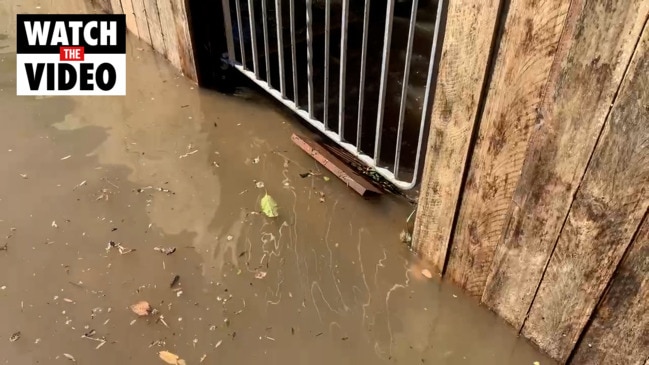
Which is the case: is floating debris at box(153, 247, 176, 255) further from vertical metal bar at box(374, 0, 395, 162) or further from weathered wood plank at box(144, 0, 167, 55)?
weathered wood plank at box(144, 0, 167, 55)

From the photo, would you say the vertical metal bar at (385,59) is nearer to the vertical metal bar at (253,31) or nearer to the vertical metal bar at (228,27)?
the vertical metal bar at (253,31)

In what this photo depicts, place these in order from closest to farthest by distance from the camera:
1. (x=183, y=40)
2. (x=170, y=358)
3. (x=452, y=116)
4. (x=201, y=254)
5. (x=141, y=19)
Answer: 1. (x=452, y=116)
2. (x=170, y=358)
3. (x=201, y=254)
4. (x=183, y=40)
5. (x=141, y=19)

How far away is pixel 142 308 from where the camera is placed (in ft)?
6.93

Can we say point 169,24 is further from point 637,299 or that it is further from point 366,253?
point 637,299

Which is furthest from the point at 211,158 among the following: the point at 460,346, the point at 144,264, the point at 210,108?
the point at 460,346

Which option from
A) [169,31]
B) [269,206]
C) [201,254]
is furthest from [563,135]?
[169,31]

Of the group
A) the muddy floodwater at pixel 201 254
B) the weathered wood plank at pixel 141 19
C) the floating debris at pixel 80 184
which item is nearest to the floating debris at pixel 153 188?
the muddy floodwater at pixel 201 254

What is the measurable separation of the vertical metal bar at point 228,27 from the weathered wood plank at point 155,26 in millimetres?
447

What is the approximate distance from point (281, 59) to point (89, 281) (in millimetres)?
1239

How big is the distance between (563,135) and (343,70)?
107 centimetres

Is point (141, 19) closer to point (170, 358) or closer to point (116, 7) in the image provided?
point (116, 7)

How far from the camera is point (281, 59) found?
267 centimetres

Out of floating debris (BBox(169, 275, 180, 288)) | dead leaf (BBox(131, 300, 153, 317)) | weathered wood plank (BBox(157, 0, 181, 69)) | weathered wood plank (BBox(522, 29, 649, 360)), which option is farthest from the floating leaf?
weathered wood plank (BBox(157, 0, 181, 69))

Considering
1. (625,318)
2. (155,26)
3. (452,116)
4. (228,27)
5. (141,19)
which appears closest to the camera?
(625,318)
